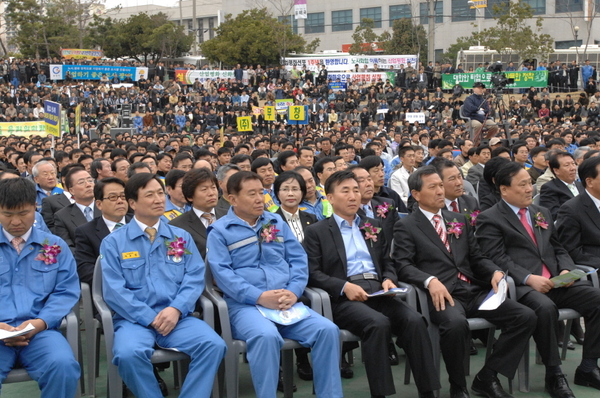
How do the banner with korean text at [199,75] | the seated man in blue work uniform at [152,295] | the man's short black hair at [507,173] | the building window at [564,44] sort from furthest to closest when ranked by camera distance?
the building window at [564,44], the banner with korean text at [199,75], the man's short black hair at [507,173], the seated man in blue work uniform at [152,295]

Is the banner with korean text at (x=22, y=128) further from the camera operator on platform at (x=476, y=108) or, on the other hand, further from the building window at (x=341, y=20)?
the building window at (x=341, y=20)

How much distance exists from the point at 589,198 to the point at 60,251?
11.8 feet

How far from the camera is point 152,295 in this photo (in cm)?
392

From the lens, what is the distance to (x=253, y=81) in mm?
32219

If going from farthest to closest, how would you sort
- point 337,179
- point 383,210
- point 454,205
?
point 454,205 → point 383,210 → point 337,179

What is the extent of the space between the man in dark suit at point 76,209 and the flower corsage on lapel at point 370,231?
223cm

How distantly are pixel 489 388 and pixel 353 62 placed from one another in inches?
1192

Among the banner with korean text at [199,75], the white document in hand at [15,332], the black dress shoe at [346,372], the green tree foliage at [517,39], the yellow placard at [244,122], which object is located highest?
the green tree foliage at [517,39]

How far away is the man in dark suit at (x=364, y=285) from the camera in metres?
3.92

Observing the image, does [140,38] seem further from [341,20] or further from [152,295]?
[152,295]

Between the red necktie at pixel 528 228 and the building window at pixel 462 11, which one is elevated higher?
the building window at pixel 462 11

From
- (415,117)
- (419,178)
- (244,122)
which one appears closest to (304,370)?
(419,178)

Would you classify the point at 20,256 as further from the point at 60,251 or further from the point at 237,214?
the point at 237,214

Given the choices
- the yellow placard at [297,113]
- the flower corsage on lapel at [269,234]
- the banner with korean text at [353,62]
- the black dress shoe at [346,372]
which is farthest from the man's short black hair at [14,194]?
the banner with korean text at [353,62]
